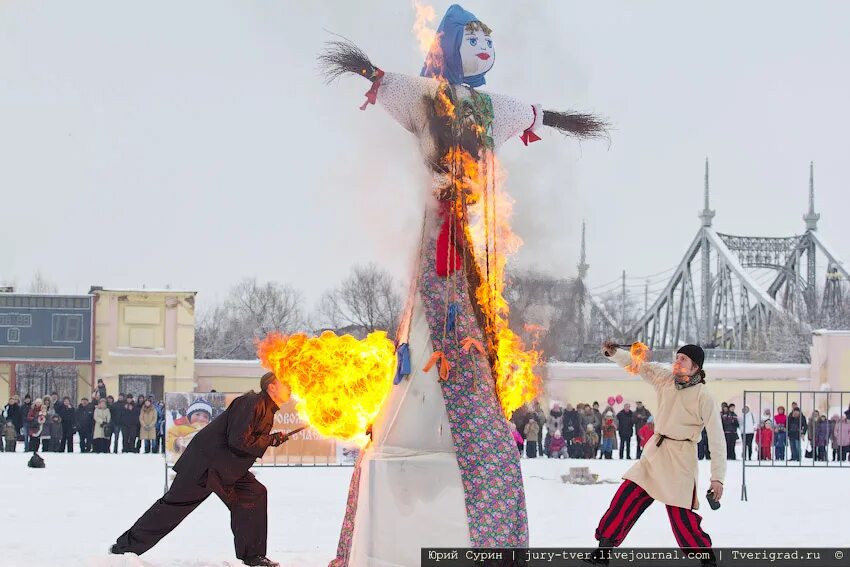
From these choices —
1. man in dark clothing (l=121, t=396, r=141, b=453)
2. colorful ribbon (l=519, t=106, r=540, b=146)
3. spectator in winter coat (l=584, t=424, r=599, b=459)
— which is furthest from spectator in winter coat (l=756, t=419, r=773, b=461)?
colorful ribbon (l=519, t=106, r=540, b=146)

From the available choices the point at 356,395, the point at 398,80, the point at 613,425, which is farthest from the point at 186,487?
the point at 613,425

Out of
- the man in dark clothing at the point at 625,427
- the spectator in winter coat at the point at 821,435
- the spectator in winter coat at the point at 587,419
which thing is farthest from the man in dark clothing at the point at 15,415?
the spectator in winter coat at the point at 821,435

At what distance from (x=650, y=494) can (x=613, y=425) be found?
14.1 metres

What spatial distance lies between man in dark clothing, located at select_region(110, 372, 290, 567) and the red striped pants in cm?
227

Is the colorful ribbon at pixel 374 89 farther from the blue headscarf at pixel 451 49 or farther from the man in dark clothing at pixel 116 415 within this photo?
the man in dark clothing at pixel 116 415

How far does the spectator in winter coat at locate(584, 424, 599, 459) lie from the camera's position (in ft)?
69.7

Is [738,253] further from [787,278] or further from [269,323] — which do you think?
[269,323]

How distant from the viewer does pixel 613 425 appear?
2184cm

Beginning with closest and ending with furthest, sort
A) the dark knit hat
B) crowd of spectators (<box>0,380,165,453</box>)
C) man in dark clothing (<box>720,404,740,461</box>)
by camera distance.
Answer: the dark knit hat, man in dark clothing (<box>720,404,740,461</box>), crowd of spectators (<box>0,380,165,453</box>)

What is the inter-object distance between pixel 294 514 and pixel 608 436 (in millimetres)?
10212

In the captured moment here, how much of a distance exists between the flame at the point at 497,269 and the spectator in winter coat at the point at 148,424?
14599 millimetres

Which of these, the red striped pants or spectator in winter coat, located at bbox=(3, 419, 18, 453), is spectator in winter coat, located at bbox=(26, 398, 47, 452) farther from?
the red striped pants

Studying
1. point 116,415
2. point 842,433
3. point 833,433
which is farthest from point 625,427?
point 116,415

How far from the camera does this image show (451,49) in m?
8.10
